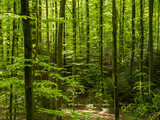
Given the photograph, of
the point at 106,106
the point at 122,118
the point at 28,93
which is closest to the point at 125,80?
the point at 106,106

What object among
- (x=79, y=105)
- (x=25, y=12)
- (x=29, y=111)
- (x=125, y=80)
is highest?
(x=25, y=12)

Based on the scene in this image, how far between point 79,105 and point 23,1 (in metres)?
11.8

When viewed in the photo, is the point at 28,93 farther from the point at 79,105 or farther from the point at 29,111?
the point at 79,105

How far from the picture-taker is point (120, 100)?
1286 centimetres

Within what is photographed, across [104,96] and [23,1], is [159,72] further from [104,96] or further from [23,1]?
[23,1]

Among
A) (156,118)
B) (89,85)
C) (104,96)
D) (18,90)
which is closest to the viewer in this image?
(18,90)

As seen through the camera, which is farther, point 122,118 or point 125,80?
point 125,80

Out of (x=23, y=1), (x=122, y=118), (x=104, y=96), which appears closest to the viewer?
(x=23, y=1)

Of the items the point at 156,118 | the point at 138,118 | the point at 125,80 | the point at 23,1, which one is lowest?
the point at 138,118

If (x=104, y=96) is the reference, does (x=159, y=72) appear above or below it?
above

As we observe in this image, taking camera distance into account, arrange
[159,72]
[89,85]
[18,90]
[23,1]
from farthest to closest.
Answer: [89,85], [159,72], [18,90], [23,1]

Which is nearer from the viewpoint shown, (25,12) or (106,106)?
(25,12)

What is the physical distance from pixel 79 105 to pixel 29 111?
10.7m

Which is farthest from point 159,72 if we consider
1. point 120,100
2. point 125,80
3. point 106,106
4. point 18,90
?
point 18,90
